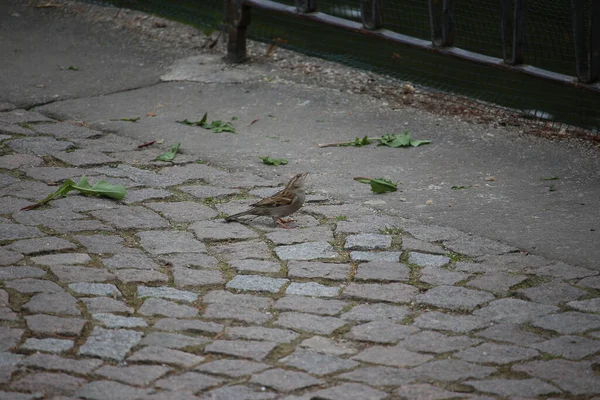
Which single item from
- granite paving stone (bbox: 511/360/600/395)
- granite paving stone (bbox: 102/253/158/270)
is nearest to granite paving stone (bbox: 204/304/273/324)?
granite paving stone (bbox: 102/253/158/270)

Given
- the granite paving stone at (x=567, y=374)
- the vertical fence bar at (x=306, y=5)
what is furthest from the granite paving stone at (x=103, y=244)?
the vertical fence bar at (x=306, y=5)

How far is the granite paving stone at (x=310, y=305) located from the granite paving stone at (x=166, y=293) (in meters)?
0.45

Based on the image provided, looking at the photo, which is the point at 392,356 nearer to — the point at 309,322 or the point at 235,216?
the point at 309,322

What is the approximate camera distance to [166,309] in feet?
14.6

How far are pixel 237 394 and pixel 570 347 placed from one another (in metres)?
1.56

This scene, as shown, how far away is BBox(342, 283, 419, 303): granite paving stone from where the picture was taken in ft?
15.2

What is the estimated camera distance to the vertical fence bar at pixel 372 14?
798 centimetres

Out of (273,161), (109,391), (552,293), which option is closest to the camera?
(109,391)

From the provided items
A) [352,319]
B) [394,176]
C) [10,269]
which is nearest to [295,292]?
[352,319]

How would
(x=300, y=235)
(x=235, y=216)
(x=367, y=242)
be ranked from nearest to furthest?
1. (x=367, y=242)
2. (x=300, y=235)
3. (x=235, y=216)

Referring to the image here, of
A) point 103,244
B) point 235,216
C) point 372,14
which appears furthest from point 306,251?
point 372,14

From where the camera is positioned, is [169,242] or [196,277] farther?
[169,242]

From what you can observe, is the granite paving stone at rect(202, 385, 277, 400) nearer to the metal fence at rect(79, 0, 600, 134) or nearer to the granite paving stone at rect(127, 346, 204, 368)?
the granite paving stone at rect(127, 346, 204, 368)

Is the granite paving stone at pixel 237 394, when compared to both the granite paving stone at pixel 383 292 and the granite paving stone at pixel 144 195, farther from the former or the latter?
the granite paving stone at pixel 144 195
